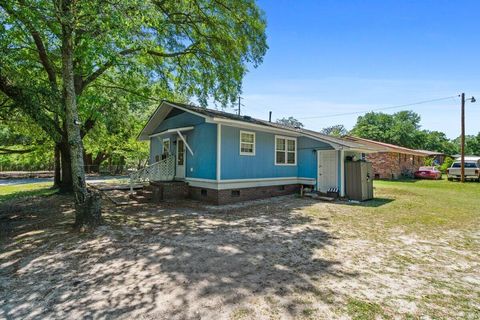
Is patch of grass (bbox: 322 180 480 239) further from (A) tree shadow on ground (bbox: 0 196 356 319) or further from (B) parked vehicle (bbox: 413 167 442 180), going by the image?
(B) parked vehicle (bbox: 413 167 442 180)

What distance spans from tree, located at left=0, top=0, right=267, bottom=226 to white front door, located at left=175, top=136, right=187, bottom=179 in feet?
8.54

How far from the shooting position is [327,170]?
12273 millimetres

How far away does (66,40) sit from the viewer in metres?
6.43

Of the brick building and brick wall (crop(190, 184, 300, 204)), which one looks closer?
brick wall (crop(190, 184, 300, 204))

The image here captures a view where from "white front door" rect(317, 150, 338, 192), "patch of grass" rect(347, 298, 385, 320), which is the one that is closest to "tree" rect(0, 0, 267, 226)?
"white front door" rect(317, 150, 338, 192)

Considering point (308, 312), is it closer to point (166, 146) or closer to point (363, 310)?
point (363, 310)

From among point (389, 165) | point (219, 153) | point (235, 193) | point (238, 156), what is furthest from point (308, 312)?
point (389, 165)

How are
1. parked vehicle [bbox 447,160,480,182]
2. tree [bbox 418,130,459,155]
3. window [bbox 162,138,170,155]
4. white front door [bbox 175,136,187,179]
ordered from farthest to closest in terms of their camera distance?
tree [bbox 418,130,459,155], parked vehicle [bbox 447,160,480,182], window [bbox 162,138,170,155], white front door [bbox 175,136,187,179]

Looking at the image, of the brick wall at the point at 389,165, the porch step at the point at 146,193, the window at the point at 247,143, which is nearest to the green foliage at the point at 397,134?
the brick wall at the point at 389,165

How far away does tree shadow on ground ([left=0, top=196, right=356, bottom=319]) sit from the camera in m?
3.15

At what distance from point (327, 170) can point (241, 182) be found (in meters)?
4.49

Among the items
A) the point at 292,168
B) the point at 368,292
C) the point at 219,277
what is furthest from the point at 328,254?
the point at 292,168

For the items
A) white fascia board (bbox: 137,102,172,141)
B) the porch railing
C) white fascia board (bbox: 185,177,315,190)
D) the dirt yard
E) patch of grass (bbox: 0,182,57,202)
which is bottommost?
the dirt yard

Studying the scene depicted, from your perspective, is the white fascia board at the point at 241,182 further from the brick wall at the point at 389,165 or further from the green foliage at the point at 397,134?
the green foliage at the point at 397,134
